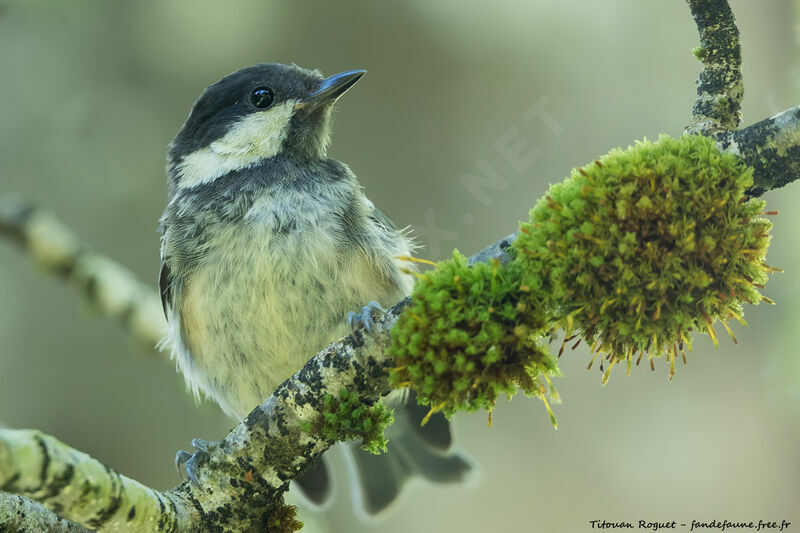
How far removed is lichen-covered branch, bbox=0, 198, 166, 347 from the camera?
3559 mm

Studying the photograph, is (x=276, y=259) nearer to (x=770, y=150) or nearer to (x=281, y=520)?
(x=281, y=520)

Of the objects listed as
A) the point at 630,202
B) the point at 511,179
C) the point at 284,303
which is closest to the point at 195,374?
the point at 284,303

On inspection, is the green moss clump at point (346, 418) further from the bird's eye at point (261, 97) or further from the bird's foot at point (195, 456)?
the bird's eye at point (261, 97)

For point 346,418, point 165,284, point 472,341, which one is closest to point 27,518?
point 346,418

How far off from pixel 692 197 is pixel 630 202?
14 cm

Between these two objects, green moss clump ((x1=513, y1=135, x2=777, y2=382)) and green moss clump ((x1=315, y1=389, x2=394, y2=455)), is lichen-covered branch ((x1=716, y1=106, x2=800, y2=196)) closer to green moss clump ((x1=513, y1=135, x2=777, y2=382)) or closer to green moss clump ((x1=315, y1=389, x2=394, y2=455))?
green moss clump ((x1=513, y1=135, x2=777, y2=382))

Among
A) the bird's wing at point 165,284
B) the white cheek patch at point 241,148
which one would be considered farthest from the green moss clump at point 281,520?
the white cheek patch at point 241,148

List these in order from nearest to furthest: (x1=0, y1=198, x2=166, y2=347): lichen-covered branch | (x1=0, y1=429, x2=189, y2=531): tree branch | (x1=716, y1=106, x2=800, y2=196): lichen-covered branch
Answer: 1. (x1=0, y1=429, x2=189, y2=531): tree branch
2. (x1=716, y1=106, x2=800, y2=196): lichen-covered branch
3. (x1=0, y1=198, x2=166, y2=347): lichen-covered branch

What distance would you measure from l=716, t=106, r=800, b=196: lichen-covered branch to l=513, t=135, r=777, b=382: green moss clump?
52 mm

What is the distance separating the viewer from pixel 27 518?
185cm

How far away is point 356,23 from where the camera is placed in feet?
17.3

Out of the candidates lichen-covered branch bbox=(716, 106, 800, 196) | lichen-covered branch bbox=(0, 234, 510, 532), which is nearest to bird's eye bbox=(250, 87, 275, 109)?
lichen-covered branch bbox=(0, 234, 510, 532)

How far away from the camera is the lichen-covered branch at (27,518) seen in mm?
1814

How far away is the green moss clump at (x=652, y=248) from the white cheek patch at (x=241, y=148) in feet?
6.10
